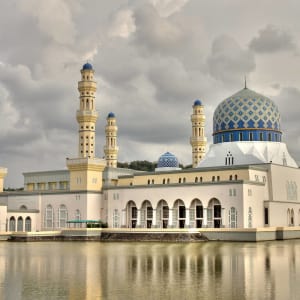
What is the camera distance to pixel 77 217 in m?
50.4

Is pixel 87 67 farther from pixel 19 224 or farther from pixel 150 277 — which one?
pixel 150 277

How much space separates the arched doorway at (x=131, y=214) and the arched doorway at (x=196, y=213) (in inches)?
230

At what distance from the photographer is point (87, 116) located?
4975 cm

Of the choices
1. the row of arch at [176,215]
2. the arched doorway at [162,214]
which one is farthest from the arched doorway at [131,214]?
the arched doorway at [162,214]

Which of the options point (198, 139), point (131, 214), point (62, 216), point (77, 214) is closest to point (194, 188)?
point (131, 214)

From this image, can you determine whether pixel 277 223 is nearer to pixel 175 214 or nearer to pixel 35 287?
pixel 175 214

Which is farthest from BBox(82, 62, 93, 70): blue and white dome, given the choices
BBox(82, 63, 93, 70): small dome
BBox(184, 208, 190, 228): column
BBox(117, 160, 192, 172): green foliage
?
BBox(117, 160, 192, 172): green foliage

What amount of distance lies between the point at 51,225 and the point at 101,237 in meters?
8.45

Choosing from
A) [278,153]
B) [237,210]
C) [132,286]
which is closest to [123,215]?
[237,210]

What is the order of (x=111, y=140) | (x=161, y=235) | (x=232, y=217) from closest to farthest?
1. (x=161, y=235)
2. (x=232, y=217)
3. (x=111, y=140)

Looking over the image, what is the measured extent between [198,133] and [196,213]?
15061 mm

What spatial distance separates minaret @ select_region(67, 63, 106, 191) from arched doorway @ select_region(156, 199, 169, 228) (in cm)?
604

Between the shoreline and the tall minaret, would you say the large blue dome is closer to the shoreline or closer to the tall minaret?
the shoreline

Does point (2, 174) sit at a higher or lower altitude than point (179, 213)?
higher
